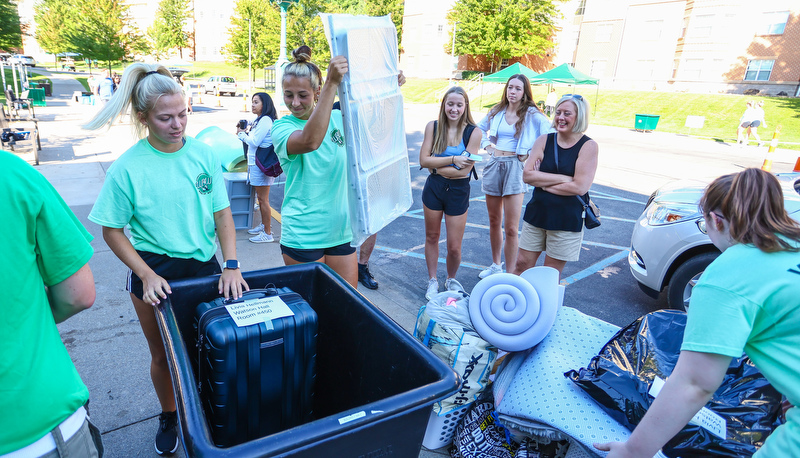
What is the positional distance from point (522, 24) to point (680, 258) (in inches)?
1558

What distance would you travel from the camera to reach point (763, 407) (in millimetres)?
1812

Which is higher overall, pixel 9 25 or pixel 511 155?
pixel 9 25

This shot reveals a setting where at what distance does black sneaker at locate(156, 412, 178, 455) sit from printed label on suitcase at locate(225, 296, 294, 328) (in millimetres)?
1031

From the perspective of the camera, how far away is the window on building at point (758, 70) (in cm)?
3119

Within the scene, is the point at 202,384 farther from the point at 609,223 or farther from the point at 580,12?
the point at 580,12

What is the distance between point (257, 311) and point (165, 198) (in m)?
0.70

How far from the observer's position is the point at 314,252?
8.64 feet

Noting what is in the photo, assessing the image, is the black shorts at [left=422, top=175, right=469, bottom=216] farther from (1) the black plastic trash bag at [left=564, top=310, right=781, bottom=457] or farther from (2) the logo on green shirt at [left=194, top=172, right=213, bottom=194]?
(2) the logo on green shirt at [left=194, top=172, right=213, bottom=194]

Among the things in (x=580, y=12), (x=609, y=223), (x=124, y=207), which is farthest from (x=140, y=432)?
(x=580, y=12)

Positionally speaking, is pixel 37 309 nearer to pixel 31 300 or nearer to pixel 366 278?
pixel 31 300

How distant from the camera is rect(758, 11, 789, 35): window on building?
29.8 meters

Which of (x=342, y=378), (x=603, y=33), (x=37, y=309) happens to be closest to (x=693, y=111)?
(x=603, y=33)

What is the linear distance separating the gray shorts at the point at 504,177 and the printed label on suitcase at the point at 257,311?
2992mm

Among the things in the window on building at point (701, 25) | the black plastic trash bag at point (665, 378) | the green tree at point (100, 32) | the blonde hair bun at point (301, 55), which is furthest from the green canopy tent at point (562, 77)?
the green tree at point (100, 32)
